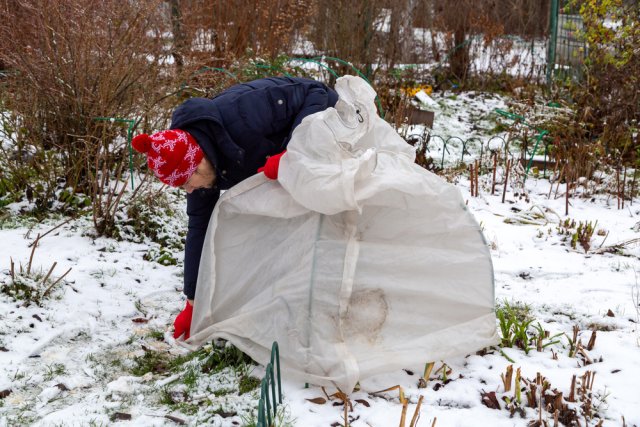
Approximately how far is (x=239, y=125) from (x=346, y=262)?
678 mm

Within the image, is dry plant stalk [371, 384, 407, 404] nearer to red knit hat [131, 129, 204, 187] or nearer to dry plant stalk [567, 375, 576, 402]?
dry plant stalk [567, 375, 576, 402]

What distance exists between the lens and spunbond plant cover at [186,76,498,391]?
246 centimetres

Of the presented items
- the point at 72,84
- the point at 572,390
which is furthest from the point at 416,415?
the point at 72,84

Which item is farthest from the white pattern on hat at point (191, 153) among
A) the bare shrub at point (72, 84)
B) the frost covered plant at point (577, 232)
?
the frost covered plant at point (577, 232)

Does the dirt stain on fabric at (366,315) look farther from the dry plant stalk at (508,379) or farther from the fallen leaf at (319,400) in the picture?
the dry plant stalk at (508,379)

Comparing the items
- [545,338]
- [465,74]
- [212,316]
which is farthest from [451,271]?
[465,74]

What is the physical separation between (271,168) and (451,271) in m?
0.84

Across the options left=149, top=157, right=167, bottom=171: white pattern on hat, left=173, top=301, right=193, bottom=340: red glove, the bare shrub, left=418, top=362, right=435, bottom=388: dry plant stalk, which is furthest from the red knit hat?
the bare shrub

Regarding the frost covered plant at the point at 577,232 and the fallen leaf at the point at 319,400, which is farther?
the frost covered plant at the point at 577,232

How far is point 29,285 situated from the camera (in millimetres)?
3232

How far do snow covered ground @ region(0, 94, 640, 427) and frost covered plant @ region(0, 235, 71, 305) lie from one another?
0.03 m

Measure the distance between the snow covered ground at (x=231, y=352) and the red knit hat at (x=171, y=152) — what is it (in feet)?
2.68

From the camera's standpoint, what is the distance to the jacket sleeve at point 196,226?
2838 millimetres

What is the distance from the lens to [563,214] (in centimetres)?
468
